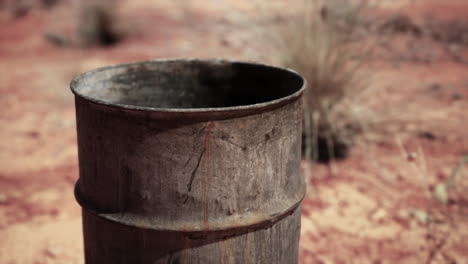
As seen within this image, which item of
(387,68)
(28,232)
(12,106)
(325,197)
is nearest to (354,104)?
(325,197)

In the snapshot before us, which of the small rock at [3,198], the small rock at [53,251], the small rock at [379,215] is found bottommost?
the small rock at [3,198]

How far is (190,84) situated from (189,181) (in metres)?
0.75

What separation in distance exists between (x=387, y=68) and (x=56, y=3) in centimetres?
590

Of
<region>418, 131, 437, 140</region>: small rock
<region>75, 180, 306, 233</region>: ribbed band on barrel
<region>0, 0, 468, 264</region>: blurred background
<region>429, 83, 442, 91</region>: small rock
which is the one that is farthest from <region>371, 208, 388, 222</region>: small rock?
<region>429, 83, 442, 91</region>: small rock

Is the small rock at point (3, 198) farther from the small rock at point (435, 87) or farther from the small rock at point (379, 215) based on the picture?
the small rock at point (435, 87)

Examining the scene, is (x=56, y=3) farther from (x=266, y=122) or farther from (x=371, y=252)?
(x=266, y=122)

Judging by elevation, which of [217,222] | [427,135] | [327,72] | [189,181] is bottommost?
[427,135]

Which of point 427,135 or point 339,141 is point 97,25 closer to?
point 339,141

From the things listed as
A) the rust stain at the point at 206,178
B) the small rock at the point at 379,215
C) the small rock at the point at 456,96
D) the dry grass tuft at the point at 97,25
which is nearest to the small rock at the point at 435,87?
the small rock at the point at 456,96

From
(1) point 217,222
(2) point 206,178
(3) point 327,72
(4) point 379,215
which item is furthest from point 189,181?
(3) point 327,72

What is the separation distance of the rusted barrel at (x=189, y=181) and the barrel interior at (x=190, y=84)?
0.26 metres

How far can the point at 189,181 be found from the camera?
5.36 feet

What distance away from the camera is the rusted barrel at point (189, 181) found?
1.61 metres

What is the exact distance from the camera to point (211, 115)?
1.58m
